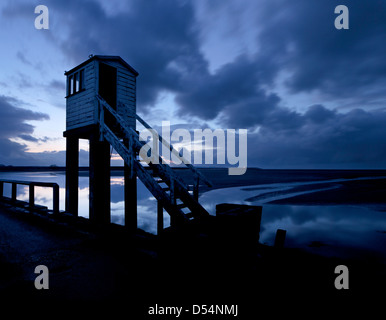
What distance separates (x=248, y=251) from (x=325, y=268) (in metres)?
3.43

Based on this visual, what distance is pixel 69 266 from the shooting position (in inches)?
156

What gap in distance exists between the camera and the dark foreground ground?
3117 mm

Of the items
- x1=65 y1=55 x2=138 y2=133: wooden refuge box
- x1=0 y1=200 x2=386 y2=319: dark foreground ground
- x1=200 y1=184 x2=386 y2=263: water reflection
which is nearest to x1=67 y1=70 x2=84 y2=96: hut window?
x1=65 y1=55 x2=138 y2=133: wooden refuge box

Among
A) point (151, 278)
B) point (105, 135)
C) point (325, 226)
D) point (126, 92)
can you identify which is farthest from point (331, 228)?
point (126, 92)

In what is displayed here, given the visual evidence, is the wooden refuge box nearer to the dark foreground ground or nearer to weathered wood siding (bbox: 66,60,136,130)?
weathered wood siding (bbox: 66,60,136,130)

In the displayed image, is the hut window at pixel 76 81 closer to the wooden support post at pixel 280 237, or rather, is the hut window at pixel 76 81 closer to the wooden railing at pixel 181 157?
the wooden railing at pixel 181 157

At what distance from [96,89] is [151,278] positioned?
282 inches

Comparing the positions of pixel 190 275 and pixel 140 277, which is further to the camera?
pixel 140 277

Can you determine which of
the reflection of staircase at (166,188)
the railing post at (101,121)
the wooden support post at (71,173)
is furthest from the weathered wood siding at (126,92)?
the wooden support post at (71,173)

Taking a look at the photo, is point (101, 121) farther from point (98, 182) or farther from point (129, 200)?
point (129, 200)

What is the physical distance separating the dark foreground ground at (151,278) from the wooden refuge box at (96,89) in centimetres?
453

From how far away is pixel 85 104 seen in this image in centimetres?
826
